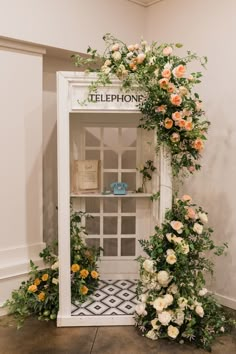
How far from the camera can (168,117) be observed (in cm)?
234

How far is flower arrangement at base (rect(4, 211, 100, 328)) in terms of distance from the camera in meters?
2.69

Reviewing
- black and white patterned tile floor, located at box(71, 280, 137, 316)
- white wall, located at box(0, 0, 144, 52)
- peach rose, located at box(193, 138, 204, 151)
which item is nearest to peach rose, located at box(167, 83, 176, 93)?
peach rose, located at box(193, 138, 204, 151)

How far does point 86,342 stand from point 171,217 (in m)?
1.05

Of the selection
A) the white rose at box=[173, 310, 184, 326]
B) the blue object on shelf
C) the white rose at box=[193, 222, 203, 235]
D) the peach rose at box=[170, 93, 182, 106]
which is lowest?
the white rose at box=[173, 310, 184, 326]

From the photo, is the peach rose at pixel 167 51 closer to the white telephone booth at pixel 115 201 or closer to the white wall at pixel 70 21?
the white telephone booth at pixel 115 201

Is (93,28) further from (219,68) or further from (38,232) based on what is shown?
(38,232)

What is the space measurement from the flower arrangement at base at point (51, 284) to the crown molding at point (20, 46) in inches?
56.8

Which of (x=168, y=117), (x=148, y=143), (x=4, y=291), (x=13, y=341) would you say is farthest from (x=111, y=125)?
(x=13, y=341)

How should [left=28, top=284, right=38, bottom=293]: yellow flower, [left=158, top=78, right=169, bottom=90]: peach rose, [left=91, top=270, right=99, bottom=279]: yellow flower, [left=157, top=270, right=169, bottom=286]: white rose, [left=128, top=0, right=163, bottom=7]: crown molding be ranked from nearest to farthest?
[left=158, top=78, right=169, bottom=90]: peach rose < [left=157, top=270, right=169, bottom=286]: white rose < [left=28, top=284, right=38, bottom=293]: yellow flower < [left=91, top=270, right=99, bottom=279]: yellow flower < [left=128, top=0, right=163, bottom=7]: crown molding

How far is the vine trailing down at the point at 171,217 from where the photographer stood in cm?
231

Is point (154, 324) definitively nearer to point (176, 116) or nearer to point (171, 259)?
point (171, 259)

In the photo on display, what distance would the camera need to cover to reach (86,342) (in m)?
2.32

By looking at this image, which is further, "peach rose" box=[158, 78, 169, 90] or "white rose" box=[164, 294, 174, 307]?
"white rose" box=[164, 294, 174, 307]

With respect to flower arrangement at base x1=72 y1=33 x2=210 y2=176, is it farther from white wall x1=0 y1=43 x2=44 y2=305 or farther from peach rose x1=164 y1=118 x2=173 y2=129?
white wall x1=0 y1=43 x2=44 y2=305
